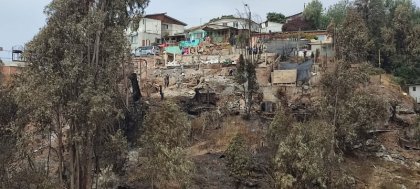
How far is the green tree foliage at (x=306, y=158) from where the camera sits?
1967 centimetres

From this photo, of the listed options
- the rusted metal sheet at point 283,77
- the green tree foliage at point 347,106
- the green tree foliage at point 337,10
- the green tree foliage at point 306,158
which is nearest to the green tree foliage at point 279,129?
the green tree foliage at point 306,158

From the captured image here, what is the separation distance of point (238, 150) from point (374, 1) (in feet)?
81.5

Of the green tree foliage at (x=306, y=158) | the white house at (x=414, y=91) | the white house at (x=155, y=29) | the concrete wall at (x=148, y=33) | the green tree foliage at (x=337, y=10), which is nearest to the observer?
the green tree foliage at (x=306, y=158)

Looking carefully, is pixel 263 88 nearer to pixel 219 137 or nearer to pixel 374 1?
pixel 219 137

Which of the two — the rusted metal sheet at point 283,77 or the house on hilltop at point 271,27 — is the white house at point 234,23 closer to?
the house on hilltop at point 271,27

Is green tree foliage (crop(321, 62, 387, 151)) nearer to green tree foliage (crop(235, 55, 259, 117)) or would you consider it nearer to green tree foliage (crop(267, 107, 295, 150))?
green tree foliage (crop(267, 107, 295, 150))

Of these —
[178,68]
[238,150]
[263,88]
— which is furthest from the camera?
[178,68]

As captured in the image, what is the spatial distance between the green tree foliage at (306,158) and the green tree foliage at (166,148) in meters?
3.44

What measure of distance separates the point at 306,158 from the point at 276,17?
133 ft

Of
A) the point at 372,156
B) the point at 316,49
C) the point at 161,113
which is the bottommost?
the point at 372,156

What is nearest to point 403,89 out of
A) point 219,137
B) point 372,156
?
Answer: point 372,156

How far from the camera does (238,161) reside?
74.7 feet

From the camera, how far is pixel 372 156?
89.2ft

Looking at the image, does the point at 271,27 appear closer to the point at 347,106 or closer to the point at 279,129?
the point at 347,106
